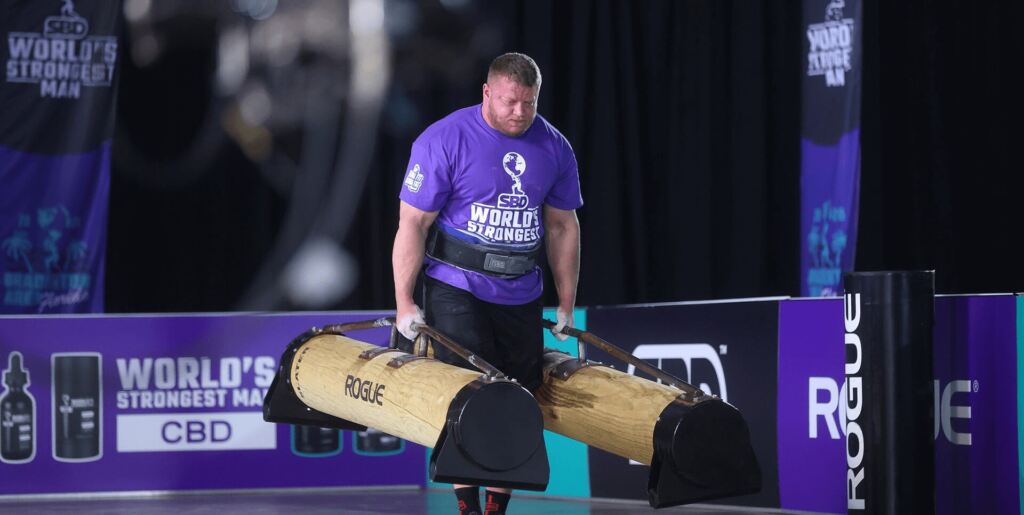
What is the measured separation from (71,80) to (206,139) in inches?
33.4

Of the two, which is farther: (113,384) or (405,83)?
(405,83)

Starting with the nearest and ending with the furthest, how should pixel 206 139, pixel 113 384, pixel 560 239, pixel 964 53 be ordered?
pixel 560 239 < pixel 113 384 < pixel 964 53 < pixel 206 139

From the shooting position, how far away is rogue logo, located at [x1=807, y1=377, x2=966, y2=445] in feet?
17.8

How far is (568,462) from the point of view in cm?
688

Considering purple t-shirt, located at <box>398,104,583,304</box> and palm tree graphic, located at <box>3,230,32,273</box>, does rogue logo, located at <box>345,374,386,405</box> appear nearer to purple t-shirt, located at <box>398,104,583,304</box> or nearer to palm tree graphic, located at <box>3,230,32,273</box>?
purple t-shirt, located at <box>398,104,583,304</box>

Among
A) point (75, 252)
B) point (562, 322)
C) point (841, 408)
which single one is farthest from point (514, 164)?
point (75, 252)

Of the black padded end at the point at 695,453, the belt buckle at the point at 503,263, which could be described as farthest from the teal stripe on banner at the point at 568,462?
the black padded end at the point at 695,453

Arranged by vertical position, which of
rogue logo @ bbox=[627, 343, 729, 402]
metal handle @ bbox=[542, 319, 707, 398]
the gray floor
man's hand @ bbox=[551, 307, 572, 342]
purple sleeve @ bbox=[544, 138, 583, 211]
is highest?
purple sleeve @ bbox=[544, 138, 583, 211]

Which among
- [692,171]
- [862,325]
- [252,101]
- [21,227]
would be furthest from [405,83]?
[862,325]

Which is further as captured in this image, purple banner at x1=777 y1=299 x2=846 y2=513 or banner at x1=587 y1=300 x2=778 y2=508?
banner at x1=587 y1=300 x2=778 y2=508

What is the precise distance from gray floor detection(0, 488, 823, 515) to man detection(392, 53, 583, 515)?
164 cm

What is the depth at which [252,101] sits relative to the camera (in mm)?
8406

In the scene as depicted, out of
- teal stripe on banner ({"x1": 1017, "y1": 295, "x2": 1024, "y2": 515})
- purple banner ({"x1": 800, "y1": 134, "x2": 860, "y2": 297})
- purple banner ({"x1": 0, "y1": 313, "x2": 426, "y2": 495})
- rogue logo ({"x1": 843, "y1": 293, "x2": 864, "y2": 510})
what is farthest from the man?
purple banner ({"x1": 800, "y1": 134, "x2": 860, "y2": 297})

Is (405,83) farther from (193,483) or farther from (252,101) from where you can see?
(193,483)
